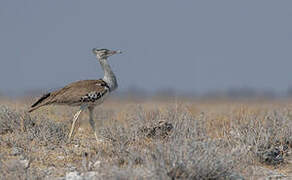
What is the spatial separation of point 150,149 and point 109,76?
2.86 metres

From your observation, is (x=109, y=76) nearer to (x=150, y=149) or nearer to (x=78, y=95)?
(x=78, y=95)

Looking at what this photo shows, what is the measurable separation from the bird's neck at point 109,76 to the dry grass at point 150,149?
690 mm

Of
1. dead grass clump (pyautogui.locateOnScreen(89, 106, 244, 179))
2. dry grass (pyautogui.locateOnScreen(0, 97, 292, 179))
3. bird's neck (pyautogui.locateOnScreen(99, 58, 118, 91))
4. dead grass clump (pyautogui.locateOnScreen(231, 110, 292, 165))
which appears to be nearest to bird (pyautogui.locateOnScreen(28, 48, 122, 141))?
bird's neck (pyautogui.locateOnScreen(99, 58, 118, 91))

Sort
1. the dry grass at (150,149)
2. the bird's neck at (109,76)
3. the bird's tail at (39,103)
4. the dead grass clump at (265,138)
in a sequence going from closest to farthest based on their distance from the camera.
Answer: the dry grass at (150,149)
the dead grass clump at (265,138)
the bird's tail at (39,103)
the bird's neck at (109,76)

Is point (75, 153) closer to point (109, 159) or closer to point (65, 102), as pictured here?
point (109, 159)

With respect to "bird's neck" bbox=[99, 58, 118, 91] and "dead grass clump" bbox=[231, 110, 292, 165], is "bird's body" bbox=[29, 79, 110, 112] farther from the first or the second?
"dead grass clump" bbox=[231, 110, 292, 165]

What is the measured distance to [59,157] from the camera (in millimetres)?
7926

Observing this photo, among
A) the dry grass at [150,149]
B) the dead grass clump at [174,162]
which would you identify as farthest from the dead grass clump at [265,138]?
the dead grass clump at [174,162]

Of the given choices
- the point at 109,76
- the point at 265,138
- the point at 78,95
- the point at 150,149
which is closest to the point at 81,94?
the point at 78,95

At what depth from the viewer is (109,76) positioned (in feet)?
31.6

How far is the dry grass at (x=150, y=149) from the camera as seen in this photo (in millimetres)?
6617

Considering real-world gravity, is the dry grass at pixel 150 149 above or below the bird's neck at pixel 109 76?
below

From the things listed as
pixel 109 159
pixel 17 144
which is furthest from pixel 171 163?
pixel 17 144

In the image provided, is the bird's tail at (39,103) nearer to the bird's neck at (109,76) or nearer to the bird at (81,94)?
the bird at (81,94)
